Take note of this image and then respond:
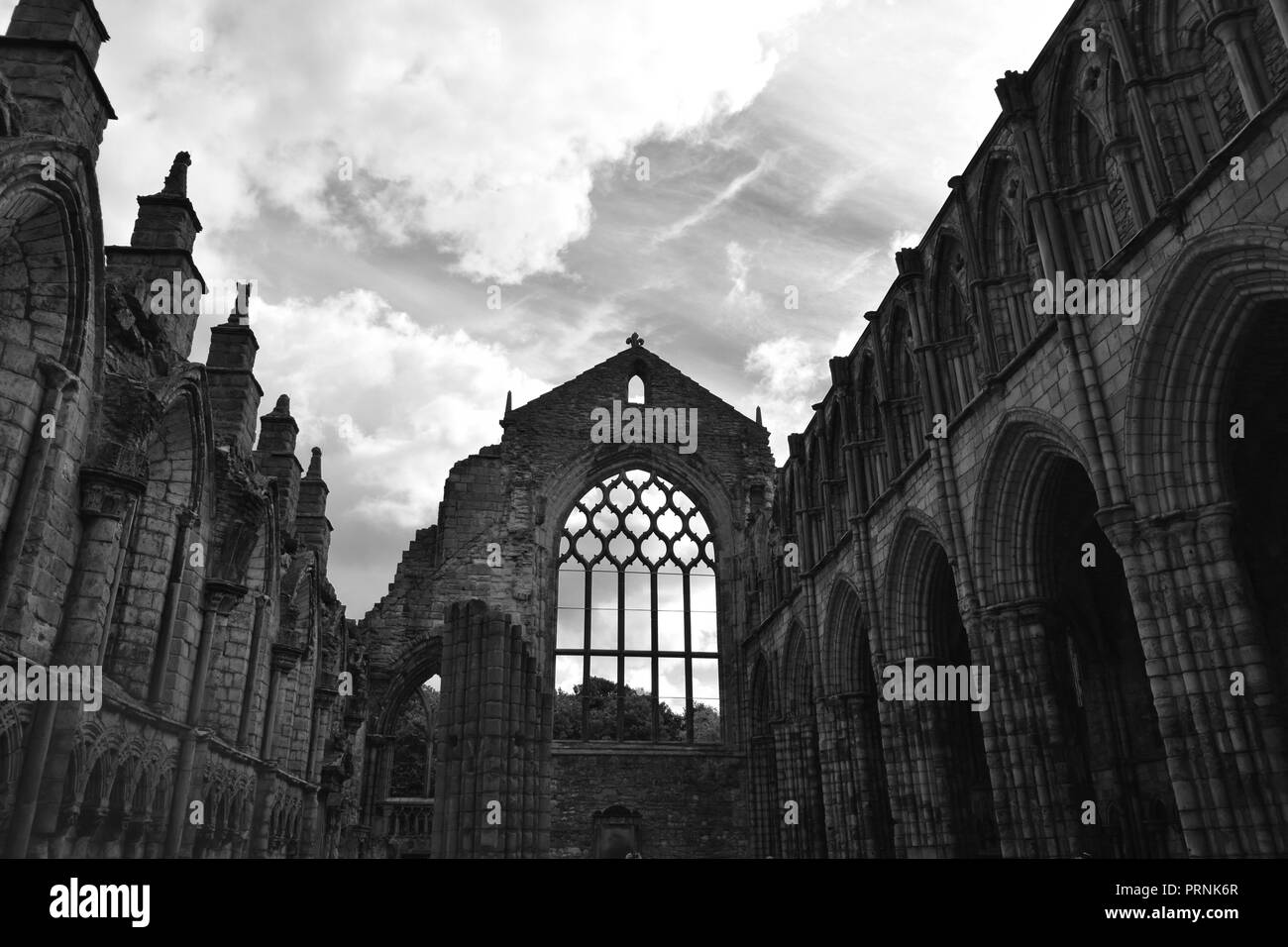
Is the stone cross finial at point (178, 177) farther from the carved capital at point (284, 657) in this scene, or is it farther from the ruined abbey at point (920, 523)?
the carved capital at point (284, 657)

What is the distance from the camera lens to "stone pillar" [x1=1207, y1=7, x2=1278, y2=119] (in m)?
7.18

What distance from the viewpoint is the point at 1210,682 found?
7.41m

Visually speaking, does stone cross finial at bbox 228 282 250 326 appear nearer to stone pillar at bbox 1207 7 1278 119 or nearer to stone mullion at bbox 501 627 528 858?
stone mullion at bbox 501 627 528 858

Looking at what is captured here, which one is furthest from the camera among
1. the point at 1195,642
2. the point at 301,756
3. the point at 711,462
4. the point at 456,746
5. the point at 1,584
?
the point at 711,462

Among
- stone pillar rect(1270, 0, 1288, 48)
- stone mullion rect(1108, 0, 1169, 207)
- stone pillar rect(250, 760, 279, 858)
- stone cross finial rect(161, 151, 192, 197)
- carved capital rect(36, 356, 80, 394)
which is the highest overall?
stone cross finial rect(161, 151, 192, 197)

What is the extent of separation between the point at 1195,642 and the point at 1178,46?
5.52 metres

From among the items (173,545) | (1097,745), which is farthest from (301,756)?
(1097,745)

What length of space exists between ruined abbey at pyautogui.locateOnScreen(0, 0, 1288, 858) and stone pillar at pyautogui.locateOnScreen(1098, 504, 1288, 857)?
0.09ft

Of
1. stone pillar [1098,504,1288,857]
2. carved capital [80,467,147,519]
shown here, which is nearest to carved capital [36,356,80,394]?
carved capital [80,467,147,519]

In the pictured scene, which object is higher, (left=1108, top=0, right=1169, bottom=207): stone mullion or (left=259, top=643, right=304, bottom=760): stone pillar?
(left=1108, top=0, right=1169, bottom=207): stone mullion

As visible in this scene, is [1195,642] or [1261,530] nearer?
[1195,642]

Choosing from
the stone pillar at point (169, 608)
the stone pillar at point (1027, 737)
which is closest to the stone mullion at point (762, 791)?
the stone pillar at point (1027, 737)

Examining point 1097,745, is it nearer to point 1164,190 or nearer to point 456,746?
point 1164,190
